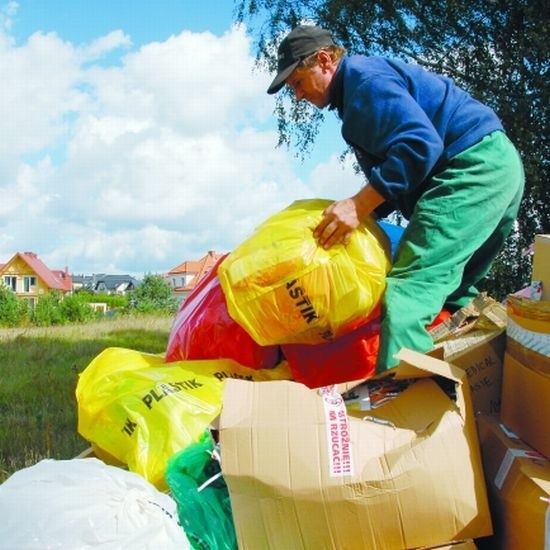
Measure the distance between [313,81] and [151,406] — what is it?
4.02ft

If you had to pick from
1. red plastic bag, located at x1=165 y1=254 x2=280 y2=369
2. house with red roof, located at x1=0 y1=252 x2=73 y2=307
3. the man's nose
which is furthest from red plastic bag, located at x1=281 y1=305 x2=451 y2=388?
house with red roof, located at x1=0 y1=252 x2=73 y2=307

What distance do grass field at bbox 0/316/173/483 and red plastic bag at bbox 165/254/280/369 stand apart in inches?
28.6

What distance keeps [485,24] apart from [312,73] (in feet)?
23.3

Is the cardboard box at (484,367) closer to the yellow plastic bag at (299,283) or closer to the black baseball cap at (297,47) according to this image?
the yellow plastic bag at (299,283)

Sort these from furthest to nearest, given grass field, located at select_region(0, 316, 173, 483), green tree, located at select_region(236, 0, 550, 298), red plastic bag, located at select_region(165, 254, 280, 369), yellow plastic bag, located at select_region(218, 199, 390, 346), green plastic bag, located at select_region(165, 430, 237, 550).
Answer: green tree, located at select_region(236, 0, 550, 298) < grass field, located at select_region(0, 316, 173, 483) < red plastic bag, located at select_region(165, 254, 280, 369) < yellow plastic bag, located at select_region(218, 199, 390, 346) < green plastic bag, located at select_region(165, 430, 237, 550)

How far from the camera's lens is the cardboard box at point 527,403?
172 cm

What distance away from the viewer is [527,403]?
5.93 feet

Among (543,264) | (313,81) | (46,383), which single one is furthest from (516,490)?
(46,383)

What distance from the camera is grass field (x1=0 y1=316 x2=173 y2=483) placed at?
→ 302 cm

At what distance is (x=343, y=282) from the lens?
A: 2082 millimetres

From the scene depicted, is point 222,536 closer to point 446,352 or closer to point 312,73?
point 446,352

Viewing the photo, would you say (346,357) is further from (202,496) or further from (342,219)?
(202,496)

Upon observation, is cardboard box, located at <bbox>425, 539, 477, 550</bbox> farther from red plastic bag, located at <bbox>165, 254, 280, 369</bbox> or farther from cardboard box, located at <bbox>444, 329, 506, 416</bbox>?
red plastic bag, located at <bbox>165, 254, 280, 369</bbox>

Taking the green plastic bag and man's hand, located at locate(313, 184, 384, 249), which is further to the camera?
man's hand, located at locate(313, 184, 384, 249)
